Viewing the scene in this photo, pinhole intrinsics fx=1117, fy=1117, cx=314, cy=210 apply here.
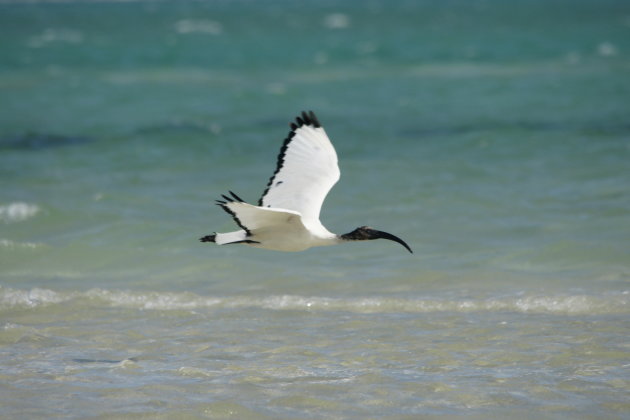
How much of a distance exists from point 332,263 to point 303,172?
123 inches

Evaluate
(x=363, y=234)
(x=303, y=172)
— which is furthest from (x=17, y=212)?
(x=363, y=234)

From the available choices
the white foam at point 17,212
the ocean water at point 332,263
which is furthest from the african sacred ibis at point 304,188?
the white foam at point 17,212

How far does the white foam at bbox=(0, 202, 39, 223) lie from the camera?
1532 cm

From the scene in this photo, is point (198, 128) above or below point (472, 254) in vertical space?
above

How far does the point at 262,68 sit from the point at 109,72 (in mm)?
5776

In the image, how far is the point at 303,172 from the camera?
394 inches

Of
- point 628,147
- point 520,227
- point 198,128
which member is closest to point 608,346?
point 520,227

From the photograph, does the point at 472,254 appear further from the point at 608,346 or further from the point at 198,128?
the point at 198,128

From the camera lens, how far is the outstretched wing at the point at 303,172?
9938mm

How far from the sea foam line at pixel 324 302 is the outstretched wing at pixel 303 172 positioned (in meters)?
1.34

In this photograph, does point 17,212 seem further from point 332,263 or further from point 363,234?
point 363,234

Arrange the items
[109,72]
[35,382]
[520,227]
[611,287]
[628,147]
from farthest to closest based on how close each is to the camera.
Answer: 1. [109,72]
2. [628,147]
3. [520,227]
4. [611,287]
5. [35,382]

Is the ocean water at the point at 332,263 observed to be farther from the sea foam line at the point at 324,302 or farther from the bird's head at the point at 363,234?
the bird's head at the point at 363,234

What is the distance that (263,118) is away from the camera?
26.3m
